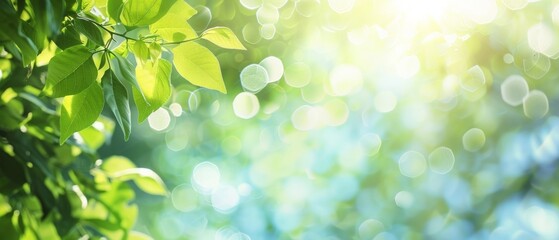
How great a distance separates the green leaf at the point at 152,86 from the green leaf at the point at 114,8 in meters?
0.04

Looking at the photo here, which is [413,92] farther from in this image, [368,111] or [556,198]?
[556,198]

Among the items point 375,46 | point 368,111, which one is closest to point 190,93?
point 375,46

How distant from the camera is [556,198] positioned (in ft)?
11.0

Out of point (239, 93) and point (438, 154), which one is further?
point (438, 154)

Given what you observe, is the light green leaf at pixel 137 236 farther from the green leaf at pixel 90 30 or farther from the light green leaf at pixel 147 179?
the green leaf at pixel 90 30

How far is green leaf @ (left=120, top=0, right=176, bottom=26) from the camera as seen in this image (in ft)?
1.57

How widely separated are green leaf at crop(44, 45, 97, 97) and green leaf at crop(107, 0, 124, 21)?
0.11ft

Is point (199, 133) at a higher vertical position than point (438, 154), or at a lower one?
lower

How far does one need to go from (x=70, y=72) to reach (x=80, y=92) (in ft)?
0.07

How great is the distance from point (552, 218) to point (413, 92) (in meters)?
1.07

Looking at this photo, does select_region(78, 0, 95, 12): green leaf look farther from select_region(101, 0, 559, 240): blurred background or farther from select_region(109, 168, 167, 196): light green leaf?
select_region(101, 0, 559, 240): blurred background

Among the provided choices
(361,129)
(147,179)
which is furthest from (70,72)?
(361,129)

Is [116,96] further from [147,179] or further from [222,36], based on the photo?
[147,179]

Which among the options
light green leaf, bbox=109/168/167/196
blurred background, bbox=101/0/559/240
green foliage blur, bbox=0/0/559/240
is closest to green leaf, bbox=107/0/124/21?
light green leaf, bbox=109/168/167/196
